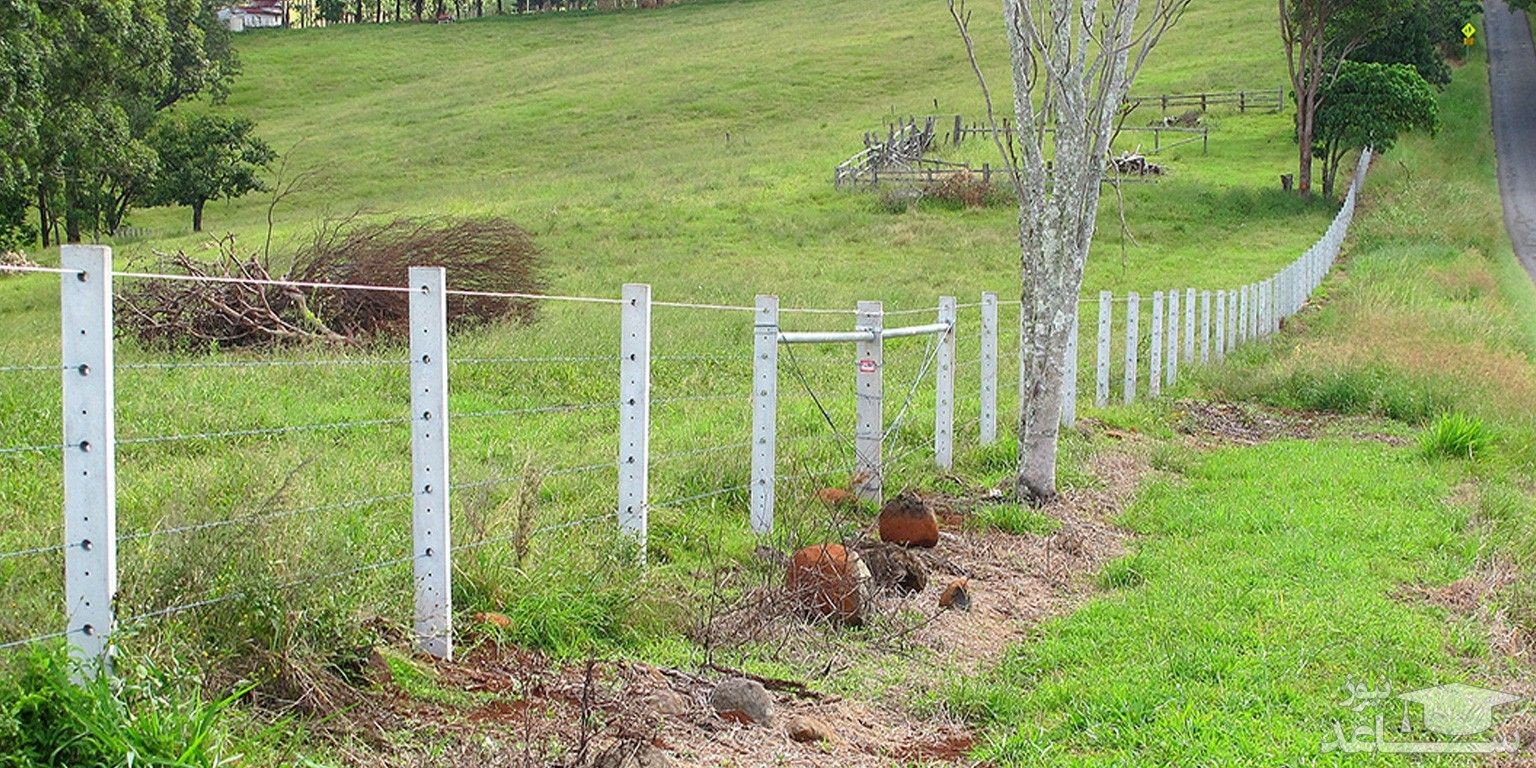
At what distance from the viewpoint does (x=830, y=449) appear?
10.4m

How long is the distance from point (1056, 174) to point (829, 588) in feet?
15.1

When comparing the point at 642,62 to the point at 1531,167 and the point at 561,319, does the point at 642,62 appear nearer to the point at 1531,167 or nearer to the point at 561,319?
the point at 1531,167

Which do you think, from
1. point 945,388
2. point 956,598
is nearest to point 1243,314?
point 945,388

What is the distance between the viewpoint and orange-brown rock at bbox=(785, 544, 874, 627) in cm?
655

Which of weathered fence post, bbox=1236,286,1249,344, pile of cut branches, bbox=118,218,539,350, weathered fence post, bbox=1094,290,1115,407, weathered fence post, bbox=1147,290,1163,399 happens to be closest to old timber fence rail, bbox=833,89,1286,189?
weathered fence post, bbox=1236,286,1249,344

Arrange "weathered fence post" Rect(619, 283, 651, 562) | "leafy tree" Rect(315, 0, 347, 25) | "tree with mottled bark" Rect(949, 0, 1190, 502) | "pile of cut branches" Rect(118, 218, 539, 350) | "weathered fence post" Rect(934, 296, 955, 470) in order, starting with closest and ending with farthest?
"weathered fence post" Rect(619, 283, 651, 562) < "tree with mottled bark" Rect(949, 0, 1190, 502) < "weathered fence post" Rect(934, 296, 955, 470) < "pile of cut branches" Rect(118, 218, 539, 350) < "leafy tree" Rect(315, 0, 347, 25)

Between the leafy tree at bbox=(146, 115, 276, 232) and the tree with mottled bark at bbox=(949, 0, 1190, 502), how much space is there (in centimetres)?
3824

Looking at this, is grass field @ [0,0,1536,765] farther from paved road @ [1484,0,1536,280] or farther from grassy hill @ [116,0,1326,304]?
paved road @ [1484,0,1536,280]

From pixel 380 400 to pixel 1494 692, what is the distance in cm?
892

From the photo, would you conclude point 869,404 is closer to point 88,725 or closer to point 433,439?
point 433,439

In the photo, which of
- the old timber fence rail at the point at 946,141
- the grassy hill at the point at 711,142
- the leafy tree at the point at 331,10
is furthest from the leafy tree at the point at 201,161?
the leafy tree at the point at 331,10

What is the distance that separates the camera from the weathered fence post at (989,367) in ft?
37.8

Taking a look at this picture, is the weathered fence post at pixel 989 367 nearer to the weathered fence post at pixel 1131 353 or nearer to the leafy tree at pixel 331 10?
the weathered fence post at pixel 1131 353

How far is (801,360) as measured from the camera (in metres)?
15.9
